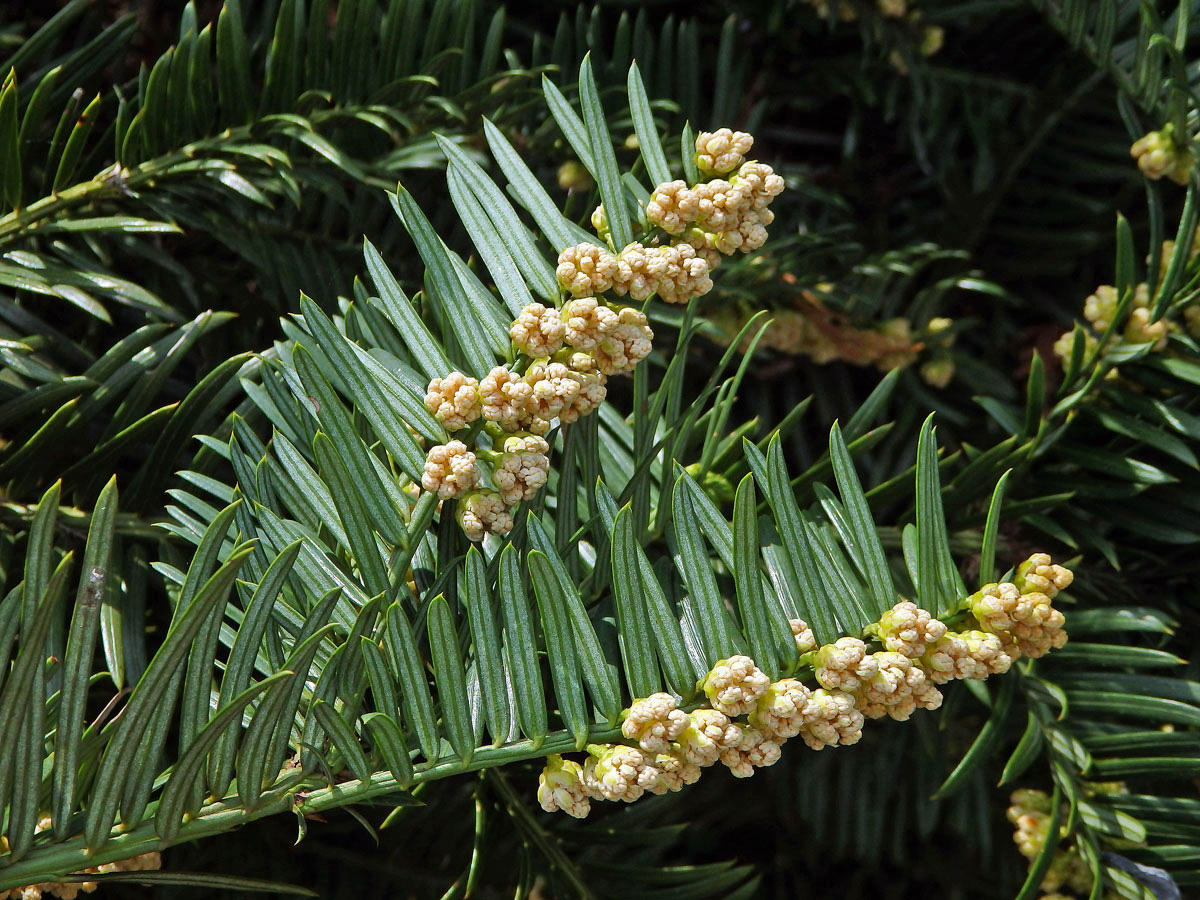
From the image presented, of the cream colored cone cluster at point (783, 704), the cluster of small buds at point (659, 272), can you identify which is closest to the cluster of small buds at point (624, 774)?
the cream colored cone cluster at point (783, 704)

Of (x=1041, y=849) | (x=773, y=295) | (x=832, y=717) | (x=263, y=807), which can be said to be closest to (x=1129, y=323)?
(x=773, y=295)

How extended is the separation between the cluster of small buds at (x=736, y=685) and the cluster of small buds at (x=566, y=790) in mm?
74

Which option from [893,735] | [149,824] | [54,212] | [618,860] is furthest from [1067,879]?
[54,212]

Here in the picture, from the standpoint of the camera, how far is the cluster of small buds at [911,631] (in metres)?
0.47

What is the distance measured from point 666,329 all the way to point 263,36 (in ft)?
1.42

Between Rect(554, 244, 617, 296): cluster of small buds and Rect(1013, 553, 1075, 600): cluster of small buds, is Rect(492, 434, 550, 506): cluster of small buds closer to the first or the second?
Rect(554, 244, 617, 296): cluster of small buds

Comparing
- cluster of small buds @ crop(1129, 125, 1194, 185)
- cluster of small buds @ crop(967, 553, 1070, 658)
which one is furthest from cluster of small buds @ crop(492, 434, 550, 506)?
cluster of small buds @ crop(1129, 125, 1194, 185)

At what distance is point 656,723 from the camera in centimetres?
45

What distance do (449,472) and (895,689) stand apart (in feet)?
0.73

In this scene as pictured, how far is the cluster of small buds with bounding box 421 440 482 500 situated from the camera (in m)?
0.46

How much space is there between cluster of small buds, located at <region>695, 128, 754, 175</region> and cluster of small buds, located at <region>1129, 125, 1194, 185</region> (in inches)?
19.3

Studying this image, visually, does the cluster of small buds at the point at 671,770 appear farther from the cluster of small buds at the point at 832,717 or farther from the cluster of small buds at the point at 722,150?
the cluster of small buds at the point at 722,150

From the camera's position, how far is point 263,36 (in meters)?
0.89

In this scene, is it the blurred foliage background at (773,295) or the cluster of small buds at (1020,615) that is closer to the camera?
the cluster of small buds at (1020,615)
